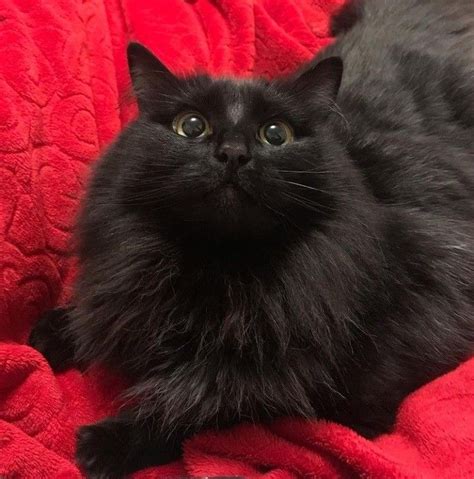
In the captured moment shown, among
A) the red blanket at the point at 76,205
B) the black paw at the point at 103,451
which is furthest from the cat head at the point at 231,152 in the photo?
the black paw at the point at 103,451

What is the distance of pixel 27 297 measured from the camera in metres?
1.38

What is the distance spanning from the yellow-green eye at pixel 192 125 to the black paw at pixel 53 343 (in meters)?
0.55

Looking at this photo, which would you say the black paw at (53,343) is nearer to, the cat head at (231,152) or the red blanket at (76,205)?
the red blanket at (76,205)

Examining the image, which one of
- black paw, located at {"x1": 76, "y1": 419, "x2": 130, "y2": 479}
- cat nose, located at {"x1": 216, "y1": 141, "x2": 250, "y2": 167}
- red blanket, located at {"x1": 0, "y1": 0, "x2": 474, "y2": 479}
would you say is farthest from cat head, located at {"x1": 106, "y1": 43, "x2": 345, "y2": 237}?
black paw, located at {"x1": 76, "y1": 419, "x2": 130, "y2": 479}

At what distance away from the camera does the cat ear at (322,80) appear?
3.97 ft

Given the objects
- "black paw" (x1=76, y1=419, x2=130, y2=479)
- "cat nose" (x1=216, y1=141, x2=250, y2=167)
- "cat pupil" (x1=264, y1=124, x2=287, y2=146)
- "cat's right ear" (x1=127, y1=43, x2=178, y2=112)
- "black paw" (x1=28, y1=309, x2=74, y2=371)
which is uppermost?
"cat's right ear" (x1=127, y1=43, x2=178, y2=112)

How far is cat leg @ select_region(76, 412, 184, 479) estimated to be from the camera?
1.11 meters

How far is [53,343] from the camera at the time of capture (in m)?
Answer: 1.37

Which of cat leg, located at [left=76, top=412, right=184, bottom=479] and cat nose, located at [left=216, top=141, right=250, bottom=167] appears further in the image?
cat leg, located at [left=76, top=412, right=184, bottom=479]

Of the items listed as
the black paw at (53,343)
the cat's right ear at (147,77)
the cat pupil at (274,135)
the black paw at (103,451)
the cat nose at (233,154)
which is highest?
the cat's right ear at (147,77)

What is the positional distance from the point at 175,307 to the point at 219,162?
0.93 ft

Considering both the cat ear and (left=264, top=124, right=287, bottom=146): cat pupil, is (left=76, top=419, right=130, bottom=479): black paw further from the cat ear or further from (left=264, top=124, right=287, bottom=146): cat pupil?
the cat ear

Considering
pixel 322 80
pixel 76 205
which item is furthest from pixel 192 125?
pixel 76 205

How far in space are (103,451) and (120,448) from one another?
3cm
